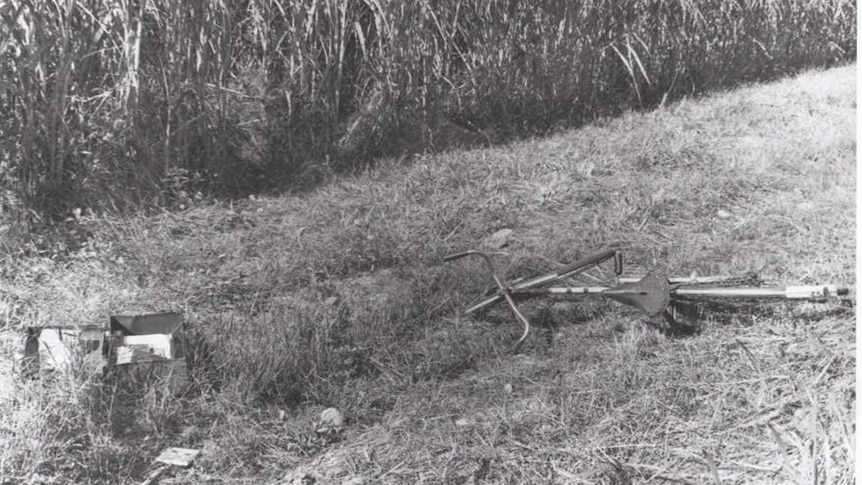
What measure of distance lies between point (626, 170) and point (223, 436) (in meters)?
2.57

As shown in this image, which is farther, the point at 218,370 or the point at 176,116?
the point at 176,116

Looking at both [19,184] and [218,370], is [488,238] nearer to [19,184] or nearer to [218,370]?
[218,370]

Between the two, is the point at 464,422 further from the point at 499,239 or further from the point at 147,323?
the point at 499,239

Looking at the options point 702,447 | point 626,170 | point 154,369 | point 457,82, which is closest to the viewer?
point 702,447

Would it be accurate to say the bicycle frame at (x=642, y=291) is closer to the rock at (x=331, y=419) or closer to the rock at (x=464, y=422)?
the rock at (x=464, y=422)

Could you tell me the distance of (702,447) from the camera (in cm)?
231

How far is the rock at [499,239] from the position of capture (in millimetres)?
3611

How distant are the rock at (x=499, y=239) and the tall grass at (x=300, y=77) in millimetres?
1061

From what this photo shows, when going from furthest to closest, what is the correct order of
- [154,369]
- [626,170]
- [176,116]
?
[626,170], [176,116], [154,369]

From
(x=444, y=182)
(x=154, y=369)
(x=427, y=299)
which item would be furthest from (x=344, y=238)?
(x=154, y=369)

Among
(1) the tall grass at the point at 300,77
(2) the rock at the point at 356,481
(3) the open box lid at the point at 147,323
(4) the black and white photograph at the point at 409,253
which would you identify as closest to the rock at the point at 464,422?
(4) the black and white photograph at the point at 409,253

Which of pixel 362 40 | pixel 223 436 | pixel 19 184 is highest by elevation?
pixel 362 40

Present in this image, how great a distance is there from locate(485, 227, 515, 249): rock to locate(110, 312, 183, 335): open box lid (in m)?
1.36

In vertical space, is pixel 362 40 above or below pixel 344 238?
above
